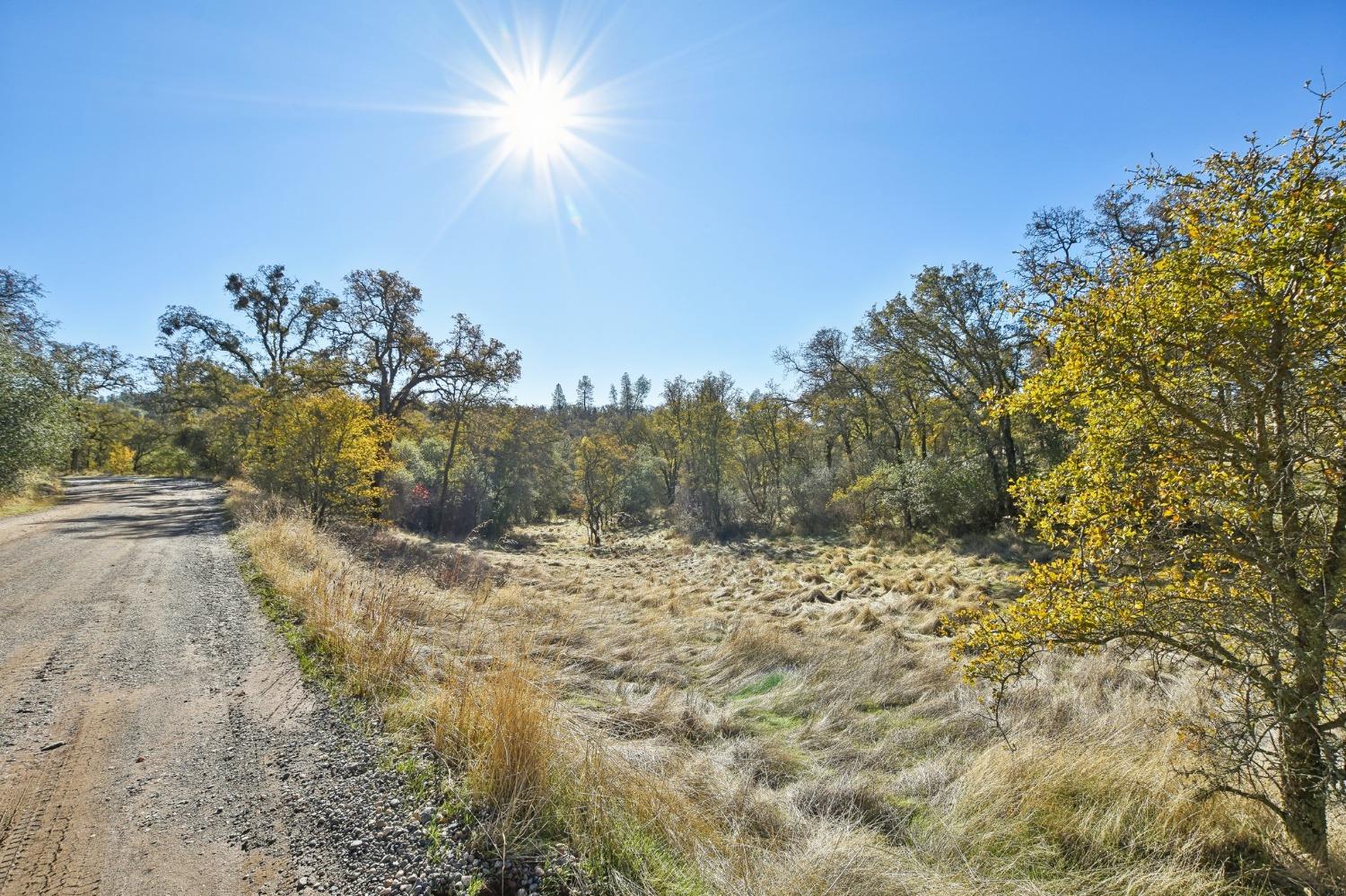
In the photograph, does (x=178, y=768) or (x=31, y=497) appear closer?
(x=178, y=768)

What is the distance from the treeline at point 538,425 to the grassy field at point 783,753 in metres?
3.39

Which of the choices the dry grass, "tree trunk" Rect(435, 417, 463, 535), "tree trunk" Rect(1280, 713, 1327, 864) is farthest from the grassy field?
"tree trunk" Rect(435, 417, 463, 535)

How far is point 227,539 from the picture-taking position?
11781 mm

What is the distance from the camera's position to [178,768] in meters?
3.24

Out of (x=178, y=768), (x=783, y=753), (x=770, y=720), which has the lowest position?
(x=770, y=720)

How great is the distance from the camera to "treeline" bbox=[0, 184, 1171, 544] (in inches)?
611

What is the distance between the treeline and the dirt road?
5.32 m

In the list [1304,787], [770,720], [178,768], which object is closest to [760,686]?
[770,720]

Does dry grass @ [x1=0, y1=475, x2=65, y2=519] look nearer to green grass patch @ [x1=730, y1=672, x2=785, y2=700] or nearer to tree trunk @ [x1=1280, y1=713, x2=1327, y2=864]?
green grass patch @ [x1=730, y1=672, x2=785, y2=700]

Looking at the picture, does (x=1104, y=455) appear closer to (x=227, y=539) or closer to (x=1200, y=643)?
(x=1200, y=643)

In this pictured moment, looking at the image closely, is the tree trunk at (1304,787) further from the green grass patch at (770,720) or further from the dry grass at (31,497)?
the dry grass at (31,497)

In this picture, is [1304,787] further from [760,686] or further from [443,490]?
[443,490]

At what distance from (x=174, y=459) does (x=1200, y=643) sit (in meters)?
53.3

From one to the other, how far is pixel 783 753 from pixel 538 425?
27.1 meters
